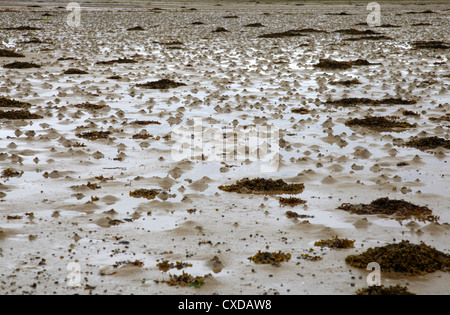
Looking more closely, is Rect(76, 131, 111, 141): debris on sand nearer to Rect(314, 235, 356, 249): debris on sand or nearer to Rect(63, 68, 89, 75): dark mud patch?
Rect(314, 235, 356, 249): debris on sand

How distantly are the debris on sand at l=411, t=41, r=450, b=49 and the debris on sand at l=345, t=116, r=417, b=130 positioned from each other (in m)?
20.9

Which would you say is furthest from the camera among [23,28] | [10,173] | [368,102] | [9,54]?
[23,28]

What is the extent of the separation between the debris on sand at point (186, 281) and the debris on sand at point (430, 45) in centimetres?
3143

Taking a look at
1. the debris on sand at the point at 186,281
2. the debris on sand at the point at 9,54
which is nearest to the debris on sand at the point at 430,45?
the debris on sand at the point at 9,54

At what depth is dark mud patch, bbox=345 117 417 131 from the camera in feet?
51.0

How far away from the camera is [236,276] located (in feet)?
24.4

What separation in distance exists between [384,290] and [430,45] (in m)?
31.9

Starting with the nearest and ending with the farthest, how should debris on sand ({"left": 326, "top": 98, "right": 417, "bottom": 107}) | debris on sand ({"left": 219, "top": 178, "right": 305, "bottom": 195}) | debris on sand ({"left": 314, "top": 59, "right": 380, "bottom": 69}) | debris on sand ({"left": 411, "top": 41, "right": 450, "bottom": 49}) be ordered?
1. debris on sand ({"left": 219, "top": 178, "right": 305, "bottom": 195})
2. debris on sand ({"left": 326, "top": 98, "right": 417, "bottom": 107})
3. debris on sand ({"left": 314, "top": 59, "right": 380, "bottom": 69})
4. debris on sand ({"left": 411, "top": 41, "right": 450, "bottom": 49})

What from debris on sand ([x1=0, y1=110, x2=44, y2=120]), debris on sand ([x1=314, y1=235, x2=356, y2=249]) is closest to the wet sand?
debris on sand ([x1=314, y1=235, x2=356, y2=249])

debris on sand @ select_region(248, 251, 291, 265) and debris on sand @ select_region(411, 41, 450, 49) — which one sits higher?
debris on sand @ select_region(411, 41, 450, 49)

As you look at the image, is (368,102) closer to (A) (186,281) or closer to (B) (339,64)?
(B) (339,64)

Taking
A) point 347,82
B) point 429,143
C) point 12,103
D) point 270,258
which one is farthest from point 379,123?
point 12,103

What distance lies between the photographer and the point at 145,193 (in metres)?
10.6
